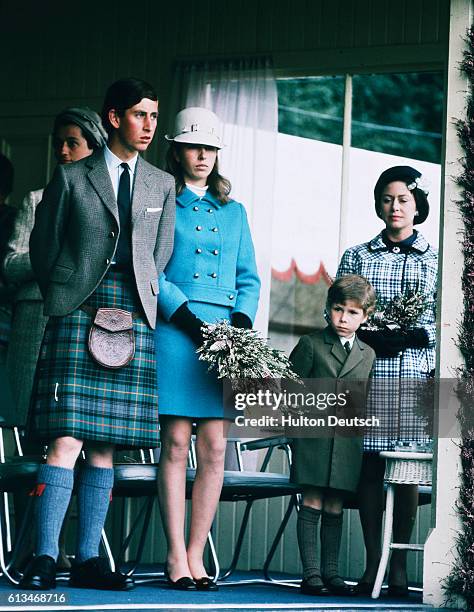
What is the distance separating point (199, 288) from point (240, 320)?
0.22 meters

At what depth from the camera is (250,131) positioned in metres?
8.00

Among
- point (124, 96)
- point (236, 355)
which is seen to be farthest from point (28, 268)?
point (236, 355)

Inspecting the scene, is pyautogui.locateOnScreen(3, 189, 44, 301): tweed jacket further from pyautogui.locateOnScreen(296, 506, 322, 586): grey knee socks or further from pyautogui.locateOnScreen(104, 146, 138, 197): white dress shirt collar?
pyautogui.locateOnScreen(296, 506, 322, 586): grey knee socks

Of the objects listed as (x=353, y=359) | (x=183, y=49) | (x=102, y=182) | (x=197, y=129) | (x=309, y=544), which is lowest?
(x=309, y=544)

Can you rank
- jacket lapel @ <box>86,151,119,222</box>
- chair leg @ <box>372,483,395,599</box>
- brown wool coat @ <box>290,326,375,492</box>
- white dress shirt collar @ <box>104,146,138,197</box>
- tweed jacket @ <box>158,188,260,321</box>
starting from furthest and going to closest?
brown wool coat @ <box>290,326,375,492</box> < chair leg @ <box>372,483,395,599</box> < tweed jacket @ <box>158,188,260,321</box> < white dress shirt collar @ <box>104,146,138,197</box> < jacket lapel @ <box>86,151,119,222</box>

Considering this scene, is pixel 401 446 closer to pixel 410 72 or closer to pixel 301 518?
pixel 301 518

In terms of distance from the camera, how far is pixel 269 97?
7984 mm

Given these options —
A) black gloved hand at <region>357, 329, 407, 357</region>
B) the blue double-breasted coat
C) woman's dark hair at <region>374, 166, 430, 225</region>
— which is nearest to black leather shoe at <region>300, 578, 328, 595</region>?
the blue double-breasted coat

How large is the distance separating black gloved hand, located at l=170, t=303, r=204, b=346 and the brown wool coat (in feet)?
2.25

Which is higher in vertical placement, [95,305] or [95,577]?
[95,305]

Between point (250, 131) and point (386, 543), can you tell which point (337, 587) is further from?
point (250, 131)

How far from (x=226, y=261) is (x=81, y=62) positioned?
3.37 metres

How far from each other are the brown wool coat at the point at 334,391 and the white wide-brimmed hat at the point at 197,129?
0.98 meters

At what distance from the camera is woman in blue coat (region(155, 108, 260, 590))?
5.28 m
